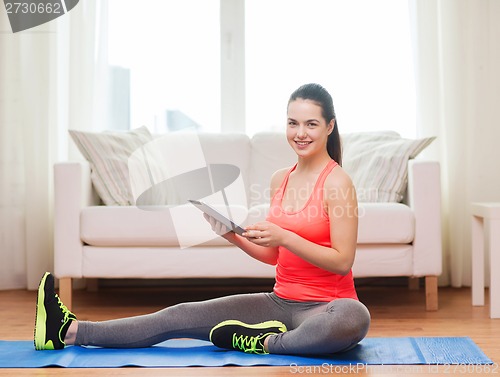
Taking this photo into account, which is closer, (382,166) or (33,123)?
(382,166)

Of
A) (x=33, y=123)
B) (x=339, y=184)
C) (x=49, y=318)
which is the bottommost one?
(x=49, y=318)

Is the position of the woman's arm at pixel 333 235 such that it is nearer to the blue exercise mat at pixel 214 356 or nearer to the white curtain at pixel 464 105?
the blue exercise mat at pixel 214 356

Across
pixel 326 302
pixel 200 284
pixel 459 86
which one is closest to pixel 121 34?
pixel 200 284

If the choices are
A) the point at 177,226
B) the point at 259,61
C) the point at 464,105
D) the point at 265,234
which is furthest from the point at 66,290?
the point at 464,105

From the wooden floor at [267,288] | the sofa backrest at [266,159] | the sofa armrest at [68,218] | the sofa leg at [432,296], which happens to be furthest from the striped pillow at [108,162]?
the sofa leg at [432,296]

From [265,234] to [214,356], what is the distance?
48 cm

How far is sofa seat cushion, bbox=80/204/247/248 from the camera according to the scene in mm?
3320

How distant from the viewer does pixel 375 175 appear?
371 cm

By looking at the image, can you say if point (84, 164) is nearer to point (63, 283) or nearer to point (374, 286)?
point (63, 283)

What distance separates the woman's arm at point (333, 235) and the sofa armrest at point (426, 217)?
3.73 ft

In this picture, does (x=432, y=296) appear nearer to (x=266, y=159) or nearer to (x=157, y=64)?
(x=266, y=159)

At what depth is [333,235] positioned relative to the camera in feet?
7.43

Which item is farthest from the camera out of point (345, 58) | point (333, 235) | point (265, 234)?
point (345, 58)

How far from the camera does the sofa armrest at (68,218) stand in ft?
11.0
